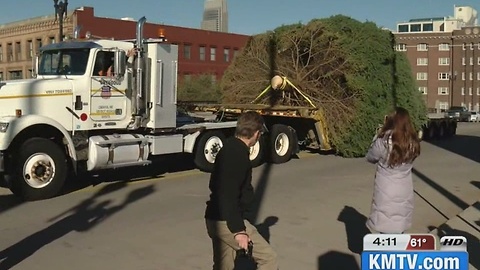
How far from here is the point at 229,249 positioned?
16.9 ft

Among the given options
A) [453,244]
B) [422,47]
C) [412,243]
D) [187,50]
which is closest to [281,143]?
[412,243]

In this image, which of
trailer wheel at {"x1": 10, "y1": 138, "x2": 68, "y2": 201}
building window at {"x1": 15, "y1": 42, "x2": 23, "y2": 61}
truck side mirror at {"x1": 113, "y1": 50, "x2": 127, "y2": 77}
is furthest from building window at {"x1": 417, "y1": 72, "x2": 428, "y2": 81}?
trailer wheel at {"x1": 10, "y1": 138, "x2": 68, "y2": 201}

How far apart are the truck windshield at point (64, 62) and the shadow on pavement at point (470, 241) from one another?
7134 mm

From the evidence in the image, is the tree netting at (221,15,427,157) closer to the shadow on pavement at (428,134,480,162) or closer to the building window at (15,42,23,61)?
the shadow on pavement at (428,134,480,162)

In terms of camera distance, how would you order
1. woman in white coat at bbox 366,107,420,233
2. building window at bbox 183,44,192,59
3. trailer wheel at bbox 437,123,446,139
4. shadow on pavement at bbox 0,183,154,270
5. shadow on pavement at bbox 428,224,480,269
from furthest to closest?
building window at bbox 183,44,192,59, trailer wheel at bbox 437,123,446,139, shadow on pavement at bbox 0,183,154,270, shadow on pavement at bbox 428,224,480,269, woman in white coat at bbox 366,107,420,233

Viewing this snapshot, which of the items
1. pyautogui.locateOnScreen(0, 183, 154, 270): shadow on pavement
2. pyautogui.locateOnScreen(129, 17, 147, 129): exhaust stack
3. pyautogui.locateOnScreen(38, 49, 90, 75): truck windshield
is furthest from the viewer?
pyautogui.locateOnScreen(129, 17, 147, 129): exhaust stack

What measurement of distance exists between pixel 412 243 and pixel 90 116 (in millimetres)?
9119

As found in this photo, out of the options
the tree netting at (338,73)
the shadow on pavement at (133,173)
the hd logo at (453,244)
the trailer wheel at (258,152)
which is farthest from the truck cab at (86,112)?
the hd logo at (453,244)

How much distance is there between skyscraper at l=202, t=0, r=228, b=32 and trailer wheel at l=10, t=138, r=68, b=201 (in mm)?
74432

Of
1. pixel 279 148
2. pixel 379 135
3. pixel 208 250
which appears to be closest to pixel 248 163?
pixel 379 135

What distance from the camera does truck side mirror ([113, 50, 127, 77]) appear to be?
12.3m

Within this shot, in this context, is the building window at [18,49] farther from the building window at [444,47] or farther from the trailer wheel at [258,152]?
the building window at [444,47]

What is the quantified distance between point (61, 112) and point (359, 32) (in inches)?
377

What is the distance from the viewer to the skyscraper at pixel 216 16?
8812 centimetres
